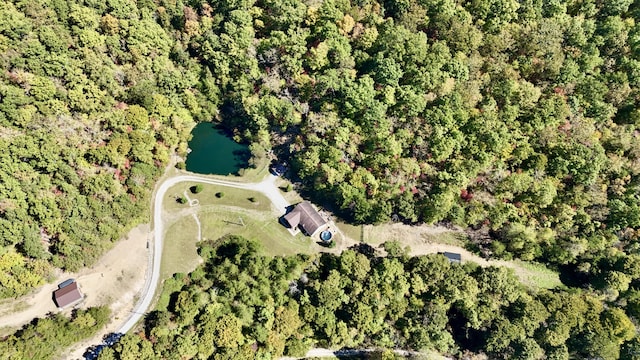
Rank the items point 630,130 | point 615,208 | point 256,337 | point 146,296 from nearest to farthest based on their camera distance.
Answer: point 256,337 → point 146,296 → point 615,208 → point 630,130

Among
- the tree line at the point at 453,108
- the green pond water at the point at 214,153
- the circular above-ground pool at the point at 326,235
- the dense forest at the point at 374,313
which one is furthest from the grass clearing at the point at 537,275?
the green pond water at the point at 214,153

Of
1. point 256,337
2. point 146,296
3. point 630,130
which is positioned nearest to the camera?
point 256,337

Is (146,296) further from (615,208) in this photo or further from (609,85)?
(609,85)

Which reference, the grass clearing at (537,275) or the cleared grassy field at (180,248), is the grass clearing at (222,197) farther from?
the grass clearing at (537,275)

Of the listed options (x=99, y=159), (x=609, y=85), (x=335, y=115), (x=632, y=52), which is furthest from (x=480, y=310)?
(x=99, y=159)

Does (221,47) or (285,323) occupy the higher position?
(221,47)

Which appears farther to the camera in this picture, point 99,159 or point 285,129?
point 285,129

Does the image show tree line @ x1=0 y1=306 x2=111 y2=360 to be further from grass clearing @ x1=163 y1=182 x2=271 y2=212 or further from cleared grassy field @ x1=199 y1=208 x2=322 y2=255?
grass clearing @ x1=163 y1=182 x2=271 y2=212
